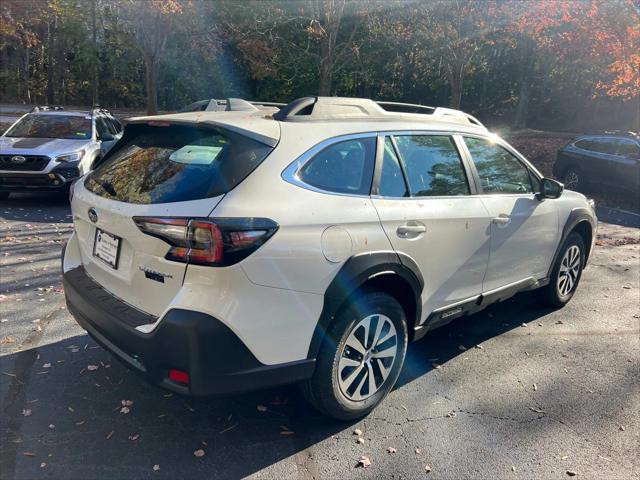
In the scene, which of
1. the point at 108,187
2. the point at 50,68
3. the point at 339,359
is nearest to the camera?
the point at 339,359

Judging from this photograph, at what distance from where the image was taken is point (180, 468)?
273 cm

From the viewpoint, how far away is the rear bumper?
→ 2.48 m

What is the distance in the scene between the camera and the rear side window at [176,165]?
8.72 ft

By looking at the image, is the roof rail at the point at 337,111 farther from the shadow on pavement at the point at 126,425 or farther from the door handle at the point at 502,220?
the shadow on pavement at the point at 126,425

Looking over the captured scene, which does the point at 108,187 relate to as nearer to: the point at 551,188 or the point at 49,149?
the point at 551,188

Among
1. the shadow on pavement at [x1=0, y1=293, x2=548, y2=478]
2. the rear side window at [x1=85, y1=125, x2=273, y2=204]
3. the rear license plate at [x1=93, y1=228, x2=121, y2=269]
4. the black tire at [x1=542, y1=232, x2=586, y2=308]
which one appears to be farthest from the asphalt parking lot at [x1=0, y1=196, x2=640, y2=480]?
the rear side window at [x1=85, y1=125, x2=273, y2=204]

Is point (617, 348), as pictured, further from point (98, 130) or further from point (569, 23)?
point (569, 23)

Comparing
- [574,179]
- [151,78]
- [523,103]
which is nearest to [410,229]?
[574,179]

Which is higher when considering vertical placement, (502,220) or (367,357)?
(502,220)

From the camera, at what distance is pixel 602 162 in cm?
1309

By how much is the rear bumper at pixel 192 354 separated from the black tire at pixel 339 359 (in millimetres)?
127

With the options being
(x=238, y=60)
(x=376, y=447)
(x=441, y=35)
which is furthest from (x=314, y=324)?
(x=238, y=60)

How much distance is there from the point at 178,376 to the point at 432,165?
213 cm


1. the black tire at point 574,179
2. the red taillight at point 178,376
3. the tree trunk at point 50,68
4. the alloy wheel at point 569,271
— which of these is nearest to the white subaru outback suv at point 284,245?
the red taillight at point 178,376
